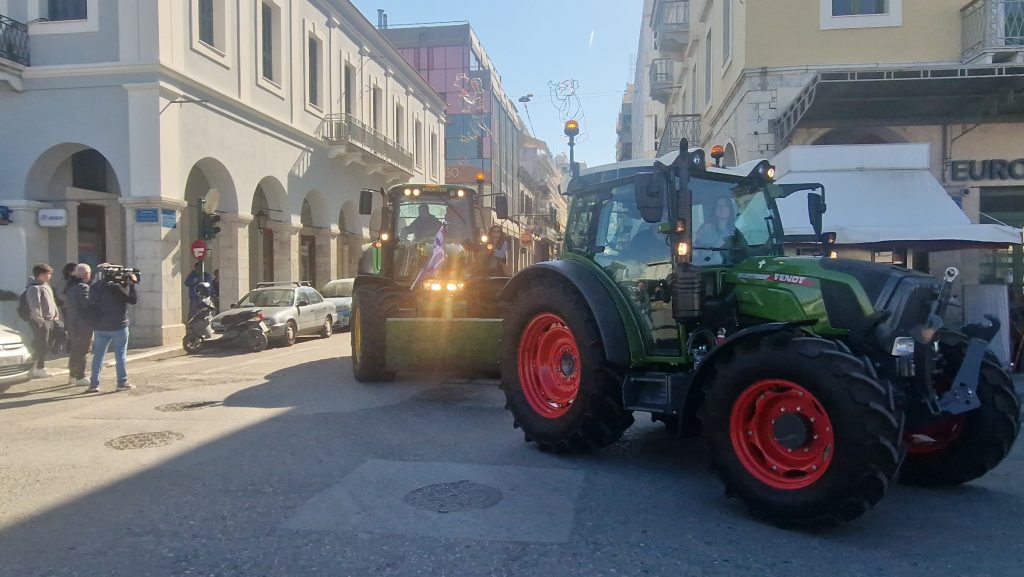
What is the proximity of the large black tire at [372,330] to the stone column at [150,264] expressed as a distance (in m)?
7.96

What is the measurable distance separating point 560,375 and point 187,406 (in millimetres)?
4701

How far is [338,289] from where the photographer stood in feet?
66.7

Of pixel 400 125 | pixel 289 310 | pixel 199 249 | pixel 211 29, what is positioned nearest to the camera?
pixel 289 310

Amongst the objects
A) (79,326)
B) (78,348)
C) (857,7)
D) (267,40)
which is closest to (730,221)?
(79,326)

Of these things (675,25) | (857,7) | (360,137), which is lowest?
(360,137)

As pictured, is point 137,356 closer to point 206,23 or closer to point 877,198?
point 206,23

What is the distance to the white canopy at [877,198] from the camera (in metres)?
10.3

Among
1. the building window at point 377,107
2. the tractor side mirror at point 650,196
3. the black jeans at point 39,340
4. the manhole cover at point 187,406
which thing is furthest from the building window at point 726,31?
the building window at point 377,107

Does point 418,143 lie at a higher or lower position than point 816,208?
higher

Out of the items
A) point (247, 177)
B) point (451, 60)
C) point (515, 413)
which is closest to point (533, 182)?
point (451, 60)

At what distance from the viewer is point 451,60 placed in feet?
147

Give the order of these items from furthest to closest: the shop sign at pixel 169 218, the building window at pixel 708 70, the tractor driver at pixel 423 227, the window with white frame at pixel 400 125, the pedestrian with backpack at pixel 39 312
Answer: the window with white frame at pixel 400 125 → the building window at pixel 708 70 → the shop sign at pixel 169 218 → the pedestrian with backpack at pixel 39 312 → the tractor driver at pixel 423 227

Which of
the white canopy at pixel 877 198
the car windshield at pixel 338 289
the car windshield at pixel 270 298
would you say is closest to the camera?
the white canopy at pixel 877 198

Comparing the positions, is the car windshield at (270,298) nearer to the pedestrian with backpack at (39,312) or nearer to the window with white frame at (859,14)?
the pedestrian with backpack at (39,312)
